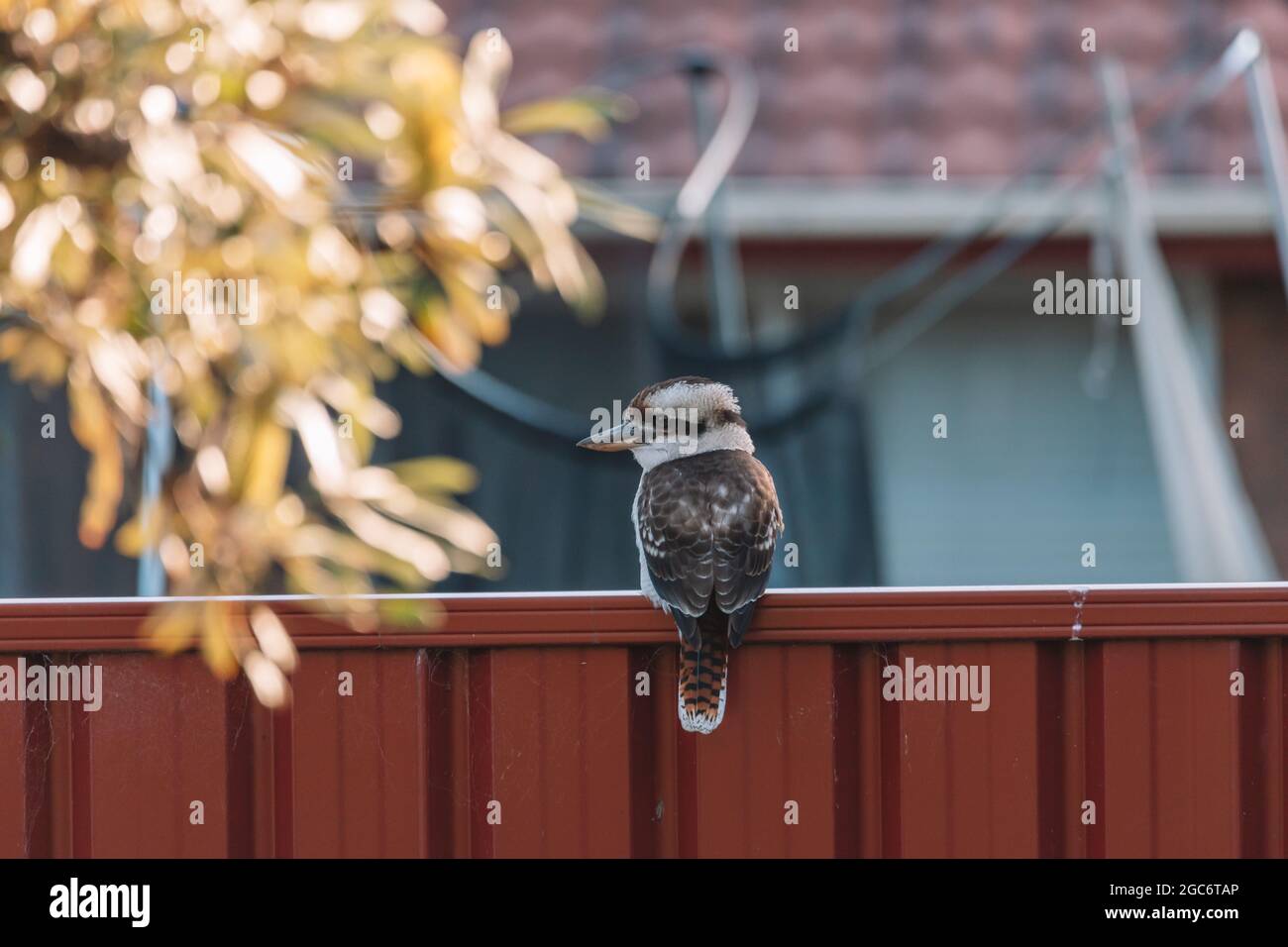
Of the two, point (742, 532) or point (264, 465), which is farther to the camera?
point (742, 532)

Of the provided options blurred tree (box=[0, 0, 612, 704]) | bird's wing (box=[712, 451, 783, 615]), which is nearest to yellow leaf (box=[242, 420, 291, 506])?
blurred tree (box=[0, 0, 612, 704])

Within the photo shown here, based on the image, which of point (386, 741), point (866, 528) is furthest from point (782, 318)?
point (386, 741)

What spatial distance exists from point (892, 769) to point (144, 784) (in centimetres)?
146

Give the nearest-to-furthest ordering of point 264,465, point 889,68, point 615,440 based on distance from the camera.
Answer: point 264,465
point 615,440
point 889,68

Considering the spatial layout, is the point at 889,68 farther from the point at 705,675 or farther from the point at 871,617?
the point at 705,675

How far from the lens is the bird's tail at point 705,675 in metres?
2.66

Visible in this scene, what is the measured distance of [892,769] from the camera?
2.78m

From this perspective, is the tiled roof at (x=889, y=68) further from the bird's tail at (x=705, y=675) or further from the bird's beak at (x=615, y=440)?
the bird's tail at (x=705, y=675)

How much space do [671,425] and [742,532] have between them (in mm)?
414

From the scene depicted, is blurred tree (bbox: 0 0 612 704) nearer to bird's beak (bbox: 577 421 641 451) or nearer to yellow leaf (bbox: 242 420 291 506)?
yellow leaf (bbox: 242 420 291 506)

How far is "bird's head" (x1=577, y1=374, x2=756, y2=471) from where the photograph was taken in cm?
313

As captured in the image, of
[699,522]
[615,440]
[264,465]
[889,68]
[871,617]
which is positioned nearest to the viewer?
[264,465]

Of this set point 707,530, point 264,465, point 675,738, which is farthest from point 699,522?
point 264,465

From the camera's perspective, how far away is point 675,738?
2777 millimetres
